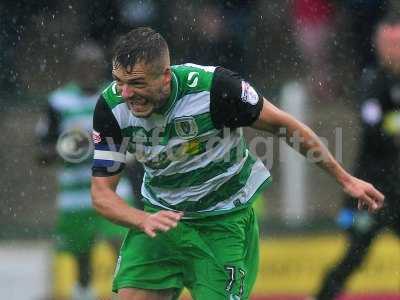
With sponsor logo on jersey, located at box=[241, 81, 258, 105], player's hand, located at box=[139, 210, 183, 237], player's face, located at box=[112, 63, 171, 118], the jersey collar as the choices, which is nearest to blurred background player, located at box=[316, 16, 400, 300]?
sponsor logo on jersey, located at box=[241, 81, 258, 105]

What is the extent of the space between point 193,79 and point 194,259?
2.66ft

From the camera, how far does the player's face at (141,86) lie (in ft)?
16.3

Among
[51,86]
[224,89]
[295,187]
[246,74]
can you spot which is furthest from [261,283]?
[224,89]

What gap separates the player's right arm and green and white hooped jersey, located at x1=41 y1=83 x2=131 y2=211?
328 centimetres

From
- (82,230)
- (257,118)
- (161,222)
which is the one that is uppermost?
(257,118)

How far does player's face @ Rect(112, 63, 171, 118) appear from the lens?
4965 mm

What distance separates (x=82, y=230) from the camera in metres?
8.46

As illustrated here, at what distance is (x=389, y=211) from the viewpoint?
7.76 meters

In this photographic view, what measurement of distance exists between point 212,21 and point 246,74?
1.88 feet

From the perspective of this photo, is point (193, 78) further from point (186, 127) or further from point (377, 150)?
point (377, 150)

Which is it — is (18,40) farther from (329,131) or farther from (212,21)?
(329,131)

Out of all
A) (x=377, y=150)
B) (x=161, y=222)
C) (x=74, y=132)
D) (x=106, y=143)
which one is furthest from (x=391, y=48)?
(x=161, y=222)

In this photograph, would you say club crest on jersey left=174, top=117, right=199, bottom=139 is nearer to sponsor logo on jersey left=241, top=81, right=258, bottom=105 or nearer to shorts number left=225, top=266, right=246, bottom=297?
sponsor logo on jersey left=241, top=81, right=258, bottom=105

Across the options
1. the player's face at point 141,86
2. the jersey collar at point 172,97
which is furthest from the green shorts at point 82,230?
the player's face at point 141,86
